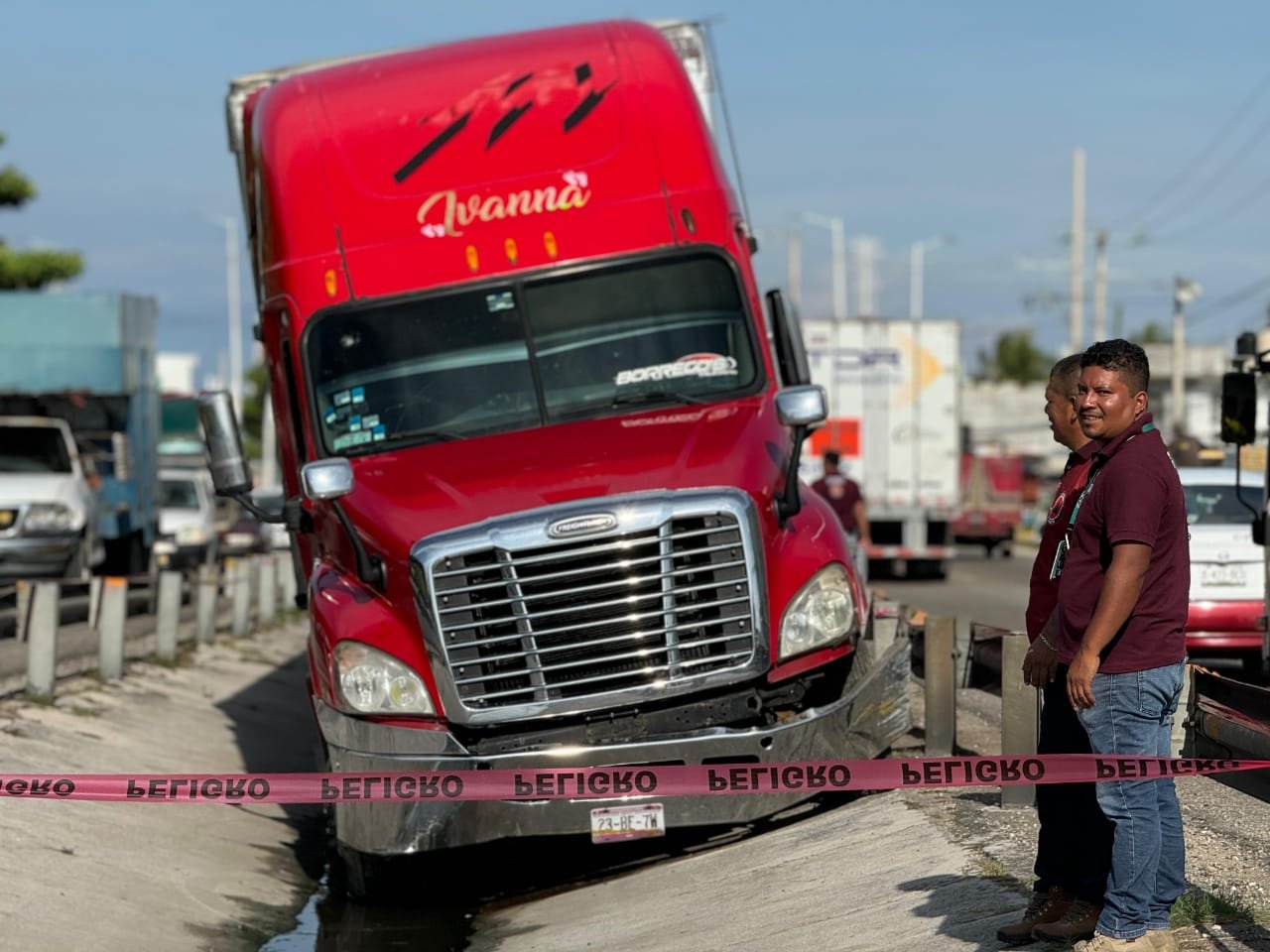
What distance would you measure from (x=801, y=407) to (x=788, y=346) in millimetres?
953

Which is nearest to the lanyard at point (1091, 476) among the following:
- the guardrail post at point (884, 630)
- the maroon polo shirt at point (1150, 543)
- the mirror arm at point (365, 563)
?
the maroon polo shirt at point (1150, 543)

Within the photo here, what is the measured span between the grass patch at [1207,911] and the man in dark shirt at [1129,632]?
0.75m

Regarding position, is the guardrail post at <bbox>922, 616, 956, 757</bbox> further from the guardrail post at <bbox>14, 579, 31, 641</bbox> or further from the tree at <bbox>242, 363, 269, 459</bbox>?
the tree at <bbox>242, 363, 269, 459</bbox>

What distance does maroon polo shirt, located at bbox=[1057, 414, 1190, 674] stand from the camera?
5.66 m

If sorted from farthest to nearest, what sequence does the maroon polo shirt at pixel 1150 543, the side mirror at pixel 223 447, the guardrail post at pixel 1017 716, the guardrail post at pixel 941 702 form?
1. the guardrail post at pixel 941 702
2. the side mirror at pixel 223 447
3. the guardrail post at pixel 1017 716
4. the maroon polo shirt at pixel 1150 543

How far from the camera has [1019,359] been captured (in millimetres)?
140750

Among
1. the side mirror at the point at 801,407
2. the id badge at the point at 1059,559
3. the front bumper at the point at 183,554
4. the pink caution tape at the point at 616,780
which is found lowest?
the front bumper at the point at 183,554

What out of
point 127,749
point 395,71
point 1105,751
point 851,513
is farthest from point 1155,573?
point 851,513

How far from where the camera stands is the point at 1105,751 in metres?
5.83

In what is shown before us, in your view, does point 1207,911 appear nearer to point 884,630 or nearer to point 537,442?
point 884,630

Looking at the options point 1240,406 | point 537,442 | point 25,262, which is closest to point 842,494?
point 1240,406

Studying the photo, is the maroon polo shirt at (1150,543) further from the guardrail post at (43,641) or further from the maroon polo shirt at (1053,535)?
the guardrail post at (43,641)

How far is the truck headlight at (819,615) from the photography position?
8602 mm

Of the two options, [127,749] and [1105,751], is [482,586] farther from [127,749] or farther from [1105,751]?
[127,749]
